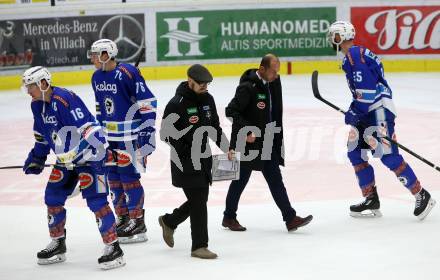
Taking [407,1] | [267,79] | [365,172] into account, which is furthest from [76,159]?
[407,1]

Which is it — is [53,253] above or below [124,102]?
below

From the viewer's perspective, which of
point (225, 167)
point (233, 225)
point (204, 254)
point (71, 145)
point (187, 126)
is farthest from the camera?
point (233, 225)

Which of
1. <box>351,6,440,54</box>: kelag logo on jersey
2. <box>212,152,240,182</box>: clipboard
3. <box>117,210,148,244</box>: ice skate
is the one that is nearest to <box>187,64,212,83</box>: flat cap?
<box>212,152,240,182</box>: clipboard

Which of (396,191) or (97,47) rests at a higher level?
(97,47)

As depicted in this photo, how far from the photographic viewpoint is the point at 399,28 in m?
18.1

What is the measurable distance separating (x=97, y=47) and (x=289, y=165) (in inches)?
157

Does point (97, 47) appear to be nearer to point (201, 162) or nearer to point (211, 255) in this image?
point (201, 162)

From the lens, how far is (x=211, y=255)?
7.04 meters

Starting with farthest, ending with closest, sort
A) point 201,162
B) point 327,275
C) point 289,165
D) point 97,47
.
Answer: point 289,165 → point 97,47 → point 201,162 → point 327,275

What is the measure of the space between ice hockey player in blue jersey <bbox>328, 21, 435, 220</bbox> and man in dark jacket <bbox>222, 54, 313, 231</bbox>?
0.78 meters

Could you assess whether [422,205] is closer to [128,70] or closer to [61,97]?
[128,70]

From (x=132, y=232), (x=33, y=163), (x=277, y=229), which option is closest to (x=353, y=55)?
(x=277, y=229)

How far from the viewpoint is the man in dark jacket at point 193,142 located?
6914 millimetres

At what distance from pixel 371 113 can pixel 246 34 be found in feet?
33.9
